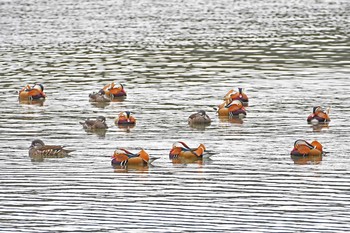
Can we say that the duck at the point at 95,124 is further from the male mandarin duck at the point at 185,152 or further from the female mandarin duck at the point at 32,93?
the female mandarin duck at the point at 32,93

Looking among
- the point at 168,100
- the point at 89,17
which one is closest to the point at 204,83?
the point at 168,100

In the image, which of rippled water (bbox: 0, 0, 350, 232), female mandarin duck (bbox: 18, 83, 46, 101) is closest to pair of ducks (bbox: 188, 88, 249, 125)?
rippled water (bbox: 0, 0, 350, 232)

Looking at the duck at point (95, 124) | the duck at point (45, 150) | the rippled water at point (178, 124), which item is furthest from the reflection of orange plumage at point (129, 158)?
the duck at point (95, 124)

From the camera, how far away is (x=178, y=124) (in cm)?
3253

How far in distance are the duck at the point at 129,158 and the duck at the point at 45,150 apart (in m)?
1.65

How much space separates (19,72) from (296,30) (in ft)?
61.1

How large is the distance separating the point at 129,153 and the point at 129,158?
0.14m

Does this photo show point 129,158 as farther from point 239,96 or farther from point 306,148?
point 239,96

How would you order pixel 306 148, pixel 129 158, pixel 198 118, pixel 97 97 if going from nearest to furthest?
pixel 129 158
pixel 306 148
pixel 198 118
pixel 97 97

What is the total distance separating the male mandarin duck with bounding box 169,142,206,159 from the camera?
89.2 feet

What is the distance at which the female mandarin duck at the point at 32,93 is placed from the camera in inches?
1480

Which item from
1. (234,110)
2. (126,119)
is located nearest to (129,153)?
(126,119)

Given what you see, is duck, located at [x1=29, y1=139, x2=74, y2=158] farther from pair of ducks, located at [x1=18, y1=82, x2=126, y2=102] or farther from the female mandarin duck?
the female mandarin duck

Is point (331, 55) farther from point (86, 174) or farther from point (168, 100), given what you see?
point (86, 174)
